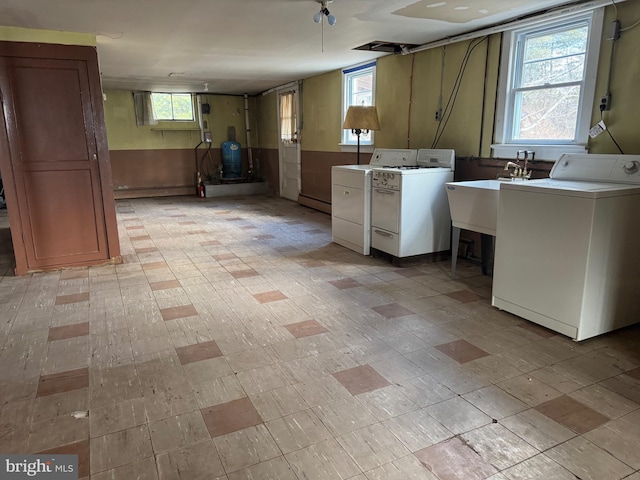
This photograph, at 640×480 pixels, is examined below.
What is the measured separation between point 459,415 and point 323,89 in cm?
580

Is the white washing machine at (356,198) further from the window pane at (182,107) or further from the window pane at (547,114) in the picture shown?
the window pane at (182,107)

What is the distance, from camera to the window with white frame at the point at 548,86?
311cm

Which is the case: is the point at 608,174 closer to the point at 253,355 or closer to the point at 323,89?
the point at 253,355

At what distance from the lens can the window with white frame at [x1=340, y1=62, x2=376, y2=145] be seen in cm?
562

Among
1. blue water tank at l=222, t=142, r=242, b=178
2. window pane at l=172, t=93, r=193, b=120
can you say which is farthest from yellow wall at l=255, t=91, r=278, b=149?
window pane at l=172, t=93, r=193, b=120

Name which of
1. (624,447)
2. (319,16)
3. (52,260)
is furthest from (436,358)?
(52,260)

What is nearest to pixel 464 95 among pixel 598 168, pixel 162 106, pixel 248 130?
pixel 598 168

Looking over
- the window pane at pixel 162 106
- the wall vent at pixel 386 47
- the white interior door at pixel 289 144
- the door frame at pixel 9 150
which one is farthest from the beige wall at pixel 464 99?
the window pane at pixel 162 106

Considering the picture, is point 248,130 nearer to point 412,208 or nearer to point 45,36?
point 45,36

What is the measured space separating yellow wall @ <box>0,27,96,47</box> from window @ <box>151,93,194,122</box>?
17.3 ft

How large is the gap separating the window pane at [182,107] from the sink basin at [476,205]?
7364 millimetres

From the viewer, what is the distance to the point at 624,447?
1677mm

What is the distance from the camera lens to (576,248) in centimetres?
244

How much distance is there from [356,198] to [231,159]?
5.72 metres
